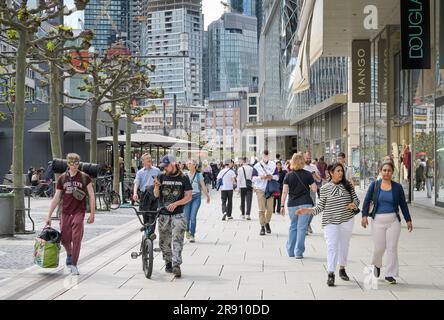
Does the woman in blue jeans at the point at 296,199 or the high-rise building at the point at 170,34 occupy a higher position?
the high-rise building at the point at 170,34

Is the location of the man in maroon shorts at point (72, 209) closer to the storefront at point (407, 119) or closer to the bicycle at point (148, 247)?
the bicycle at point (148, 247)

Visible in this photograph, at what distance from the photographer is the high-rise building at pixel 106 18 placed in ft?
406

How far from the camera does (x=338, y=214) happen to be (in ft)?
29.9

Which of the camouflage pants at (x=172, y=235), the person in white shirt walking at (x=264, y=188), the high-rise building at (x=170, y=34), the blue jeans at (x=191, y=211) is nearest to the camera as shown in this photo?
the camouflage pants at (x=172, y=235)

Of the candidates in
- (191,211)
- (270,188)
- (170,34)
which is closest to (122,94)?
(270,188)

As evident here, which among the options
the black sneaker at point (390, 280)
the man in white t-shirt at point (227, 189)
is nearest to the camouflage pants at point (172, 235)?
the black sneaker at point (390, 280)

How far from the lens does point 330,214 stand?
9.16 metres

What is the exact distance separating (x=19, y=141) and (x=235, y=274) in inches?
289

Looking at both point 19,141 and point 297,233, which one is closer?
point 297,233

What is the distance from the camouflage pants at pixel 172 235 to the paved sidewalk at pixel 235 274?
0.30 meters

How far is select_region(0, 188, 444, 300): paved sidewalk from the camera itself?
8180 mm

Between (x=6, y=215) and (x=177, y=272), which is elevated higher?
(x=6, y=215)

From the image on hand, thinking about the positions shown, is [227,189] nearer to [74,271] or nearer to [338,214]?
[74,271]

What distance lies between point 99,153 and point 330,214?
35.4m
